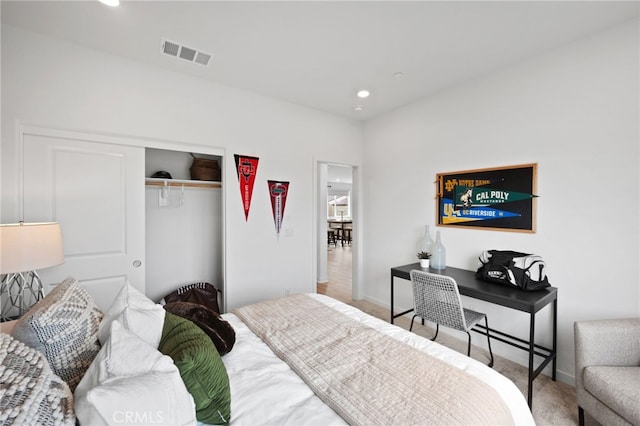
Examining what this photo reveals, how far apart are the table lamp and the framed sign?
3307mm

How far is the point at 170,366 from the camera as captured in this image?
874 millimetres

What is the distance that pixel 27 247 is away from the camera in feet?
5.15

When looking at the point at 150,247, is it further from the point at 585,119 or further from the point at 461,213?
the point at 585,119

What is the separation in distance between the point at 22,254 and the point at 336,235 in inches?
360

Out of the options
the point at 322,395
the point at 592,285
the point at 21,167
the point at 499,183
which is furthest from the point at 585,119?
the point at 21,167

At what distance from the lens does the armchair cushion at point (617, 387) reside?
1.37m

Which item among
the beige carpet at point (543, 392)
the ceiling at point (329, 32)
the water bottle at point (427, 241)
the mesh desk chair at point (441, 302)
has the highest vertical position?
the ceiling at point (329, 32)

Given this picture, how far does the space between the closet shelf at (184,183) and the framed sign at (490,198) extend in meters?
2.58

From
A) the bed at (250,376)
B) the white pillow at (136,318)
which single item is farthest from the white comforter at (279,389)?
the white pillow at (136,318)

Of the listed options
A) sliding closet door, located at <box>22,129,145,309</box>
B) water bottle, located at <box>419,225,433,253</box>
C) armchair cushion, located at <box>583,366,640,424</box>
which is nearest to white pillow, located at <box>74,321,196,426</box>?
sliding closet door, located at <box>22,129,145,309</box>

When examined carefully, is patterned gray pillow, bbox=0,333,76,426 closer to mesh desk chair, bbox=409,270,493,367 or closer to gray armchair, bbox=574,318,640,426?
mesh desk chair, bbox=409,270,493,367

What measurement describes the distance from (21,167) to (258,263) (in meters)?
2.07

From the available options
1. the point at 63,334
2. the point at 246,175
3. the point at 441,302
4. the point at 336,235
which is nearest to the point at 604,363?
the point at 441,302

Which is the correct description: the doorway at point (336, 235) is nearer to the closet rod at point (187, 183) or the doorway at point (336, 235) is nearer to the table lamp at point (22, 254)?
the closet rod at point (187, 183)
